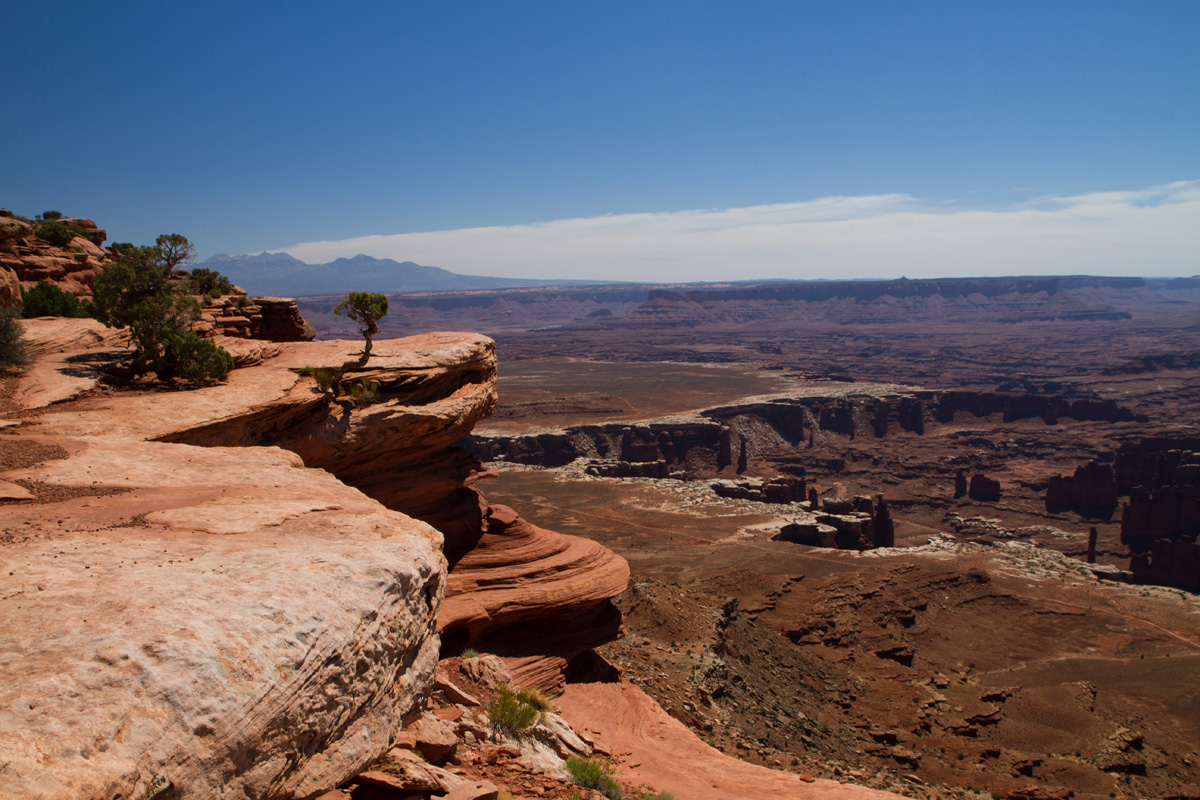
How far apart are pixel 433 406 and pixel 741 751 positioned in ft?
42.5

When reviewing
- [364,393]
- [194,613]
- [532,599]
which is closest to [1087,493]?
[532,599]

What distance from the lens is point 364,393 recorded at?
1888cm

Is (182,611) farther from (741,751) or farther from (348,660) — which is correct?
(741,751)

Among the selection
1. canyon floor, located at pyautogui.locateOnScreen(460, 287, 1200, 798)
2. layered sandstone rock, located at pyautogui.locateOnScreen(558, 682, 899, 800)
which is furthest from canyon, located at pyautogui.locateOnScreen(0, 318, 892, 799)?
canyon floor, located at pyautogui.locateOnScreen(460, 287, 1200, 798)

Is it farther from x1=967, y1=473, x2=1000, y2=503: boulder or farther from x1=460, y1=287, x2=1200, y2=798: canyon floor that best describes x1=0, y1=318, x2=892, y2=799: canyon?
x1=967, y1=473, x2=1000, y2=503: boulder

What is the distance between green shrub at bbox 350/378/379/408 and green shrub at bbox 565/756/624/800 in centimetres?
1089

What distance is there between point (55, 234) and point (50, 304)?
1148cm

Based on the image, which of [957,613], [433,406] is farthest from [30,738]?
[957,613]

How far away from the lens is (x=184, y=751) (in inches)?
204

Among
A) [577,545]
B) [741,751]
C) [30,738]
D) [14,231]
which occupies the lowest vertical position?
[741,751]

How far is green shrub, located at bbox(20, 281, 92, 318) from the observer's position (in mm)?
23531

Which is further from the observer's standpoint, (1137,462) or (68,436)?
(1137,462)

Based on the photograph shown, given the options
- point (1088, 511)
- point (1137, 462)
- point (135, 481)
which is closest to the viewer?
point (135, 481)

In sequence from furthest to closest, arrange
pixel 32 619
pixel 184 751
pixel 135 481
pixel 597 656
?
pixel 597 656
pixel 135 481
pixel 32 619
pixel 184 751
